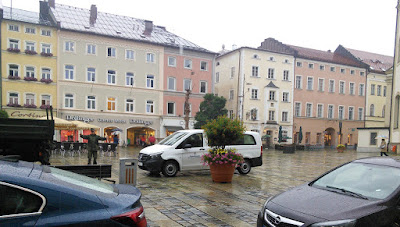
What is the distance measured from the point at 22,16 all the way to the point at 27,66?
676 cm

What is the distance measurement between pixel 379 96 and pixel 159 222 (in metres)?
64.5

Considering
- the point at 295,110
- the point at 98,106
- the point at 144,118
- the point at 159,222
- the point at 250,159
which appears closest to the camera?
the point at 159,222

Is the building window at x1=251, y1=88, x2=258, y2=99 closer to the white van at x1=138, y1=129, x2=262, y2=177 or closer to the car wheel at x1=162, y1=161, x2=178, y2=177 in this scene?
the white van at x1=138, y1=129, x2=262, y2=177

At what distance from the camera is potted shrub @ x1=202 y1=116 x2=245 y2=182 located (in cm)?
1081

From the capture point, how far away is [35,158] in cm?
1020

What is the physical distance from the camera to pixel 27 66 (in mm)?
36312

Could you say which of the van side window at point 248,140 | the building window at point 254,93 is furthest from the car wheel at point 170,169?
the building window at point 254,93

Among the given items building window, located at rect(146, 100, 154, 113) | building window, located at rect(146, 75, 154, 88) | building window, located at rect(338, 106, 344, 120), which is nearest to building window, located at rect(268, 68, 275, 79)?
building window, located at rect(338, 106, 344, 120)

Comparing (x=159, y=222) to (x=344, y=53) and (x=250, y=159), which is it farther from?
(x=344, y=53)

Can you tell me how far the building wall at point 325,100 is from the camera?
177ft

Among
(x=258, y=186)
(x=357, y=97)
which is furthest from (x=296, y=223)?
(x=357, y=97)

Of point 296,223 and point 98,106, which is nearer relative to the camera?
point 296,223

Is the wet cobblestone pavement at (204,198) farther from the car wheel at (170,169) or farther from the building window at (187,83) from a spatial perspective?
the building window at (187,83)

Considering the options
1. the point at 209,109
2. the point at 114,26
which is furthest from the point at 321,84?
the point at 114,26
